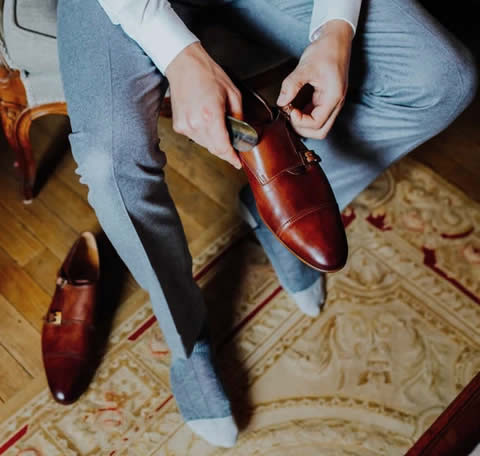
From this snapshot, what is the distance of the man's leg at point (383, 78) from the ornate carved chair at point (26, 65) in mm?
301

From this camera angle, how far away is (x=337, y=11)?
78 centimetres

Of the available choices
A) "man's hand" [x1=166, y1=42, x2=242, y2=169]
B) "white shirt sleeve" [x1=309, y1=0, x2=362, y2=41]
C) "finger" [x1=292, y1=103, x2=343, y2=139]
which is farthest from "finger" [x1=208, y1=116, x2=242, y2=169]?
"white shirt sleeve" [x1=309, y1=0, x2=362, y2=41]

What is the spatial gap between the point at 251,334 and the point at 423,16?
610 mm

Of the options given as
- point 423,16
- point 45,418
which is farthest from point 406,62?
point 45,418

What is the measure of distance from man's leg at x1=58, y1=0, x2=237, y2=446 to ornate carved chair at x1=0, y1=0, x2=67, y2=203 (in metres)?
0.12

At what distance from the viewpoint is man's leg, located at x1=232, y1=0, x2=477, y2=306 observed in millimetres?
831

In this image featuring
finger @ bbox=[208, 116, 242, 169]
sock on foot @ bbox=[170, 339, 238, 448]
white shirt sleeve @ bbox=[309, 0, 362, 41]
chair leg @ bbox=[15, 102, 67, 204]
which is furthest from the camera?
chair leg @ bbox=[15, 102, 67, 204]

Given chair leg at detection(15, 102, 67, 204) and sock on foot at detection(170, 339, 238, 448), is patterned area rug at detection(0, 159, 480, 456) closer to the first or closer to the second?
sock on foot at detection(170, 339, 238, 448)

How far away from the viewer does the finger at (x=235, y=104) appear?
0.70 m

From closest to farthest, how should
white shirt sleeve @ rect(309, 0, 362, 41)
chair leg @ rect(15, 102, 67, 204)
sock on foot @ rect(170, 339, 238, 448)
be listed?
white shirt sleeve @ rect(309, 0, 362, 41), sock on foot @ rect(170, 339, 238, 448), chair leg @ rect(15, 102, 67, 204)

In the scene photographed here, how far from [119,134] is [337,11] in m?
0.35

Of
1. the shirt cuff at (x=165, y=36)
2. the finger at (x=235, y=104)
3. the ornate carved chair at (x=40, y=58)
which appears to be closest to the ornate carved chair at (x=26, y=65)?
the ornate carved chair at (x=40, y=58)

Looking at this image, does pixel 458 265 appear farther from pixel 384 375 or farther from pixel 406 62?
pixel 406 62

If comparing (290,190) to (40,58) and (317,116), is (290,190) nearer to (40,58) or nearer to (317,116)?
(317,116)
